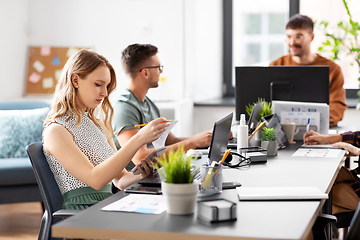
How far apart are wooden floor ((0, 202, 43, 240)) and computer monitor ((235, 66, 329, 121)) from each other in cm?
170

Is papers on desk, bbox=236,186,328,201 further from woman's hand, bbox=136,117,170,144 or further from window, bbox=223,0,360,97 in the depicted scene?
window, bbox=223,0,360,97

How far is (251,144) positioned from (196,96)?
91.3 inches

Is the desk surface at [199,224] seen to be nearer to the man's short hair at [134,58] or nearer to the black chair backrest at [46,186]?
the black chair backrest at [46,186]

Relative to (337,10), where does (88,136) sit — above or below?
below

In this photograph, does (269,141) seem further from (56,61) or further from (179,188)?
(56,61)

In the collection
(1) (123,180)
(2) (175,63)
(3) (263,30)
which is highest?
(3) (263,30)

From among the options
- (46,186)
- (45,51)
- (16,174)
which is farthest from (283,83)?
(45,51)

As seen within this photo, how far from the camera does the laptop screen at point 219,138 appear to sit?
1.70m

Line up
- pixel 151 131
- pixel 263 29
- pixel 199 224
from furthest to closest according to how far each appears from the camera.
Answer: pixel 263 29, pixel 151 131, pixel 199 224

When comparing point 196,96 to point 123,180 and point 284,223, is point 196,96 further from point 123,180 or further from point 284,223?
point 284,223

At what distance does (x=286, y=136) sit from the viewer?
2.58 metres

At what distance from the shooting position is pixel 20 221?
334 centimetres

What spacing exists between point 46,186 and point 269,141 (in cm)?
106

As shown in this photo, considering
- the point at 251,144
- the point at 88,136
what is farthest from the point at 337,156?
the point at 88,136
